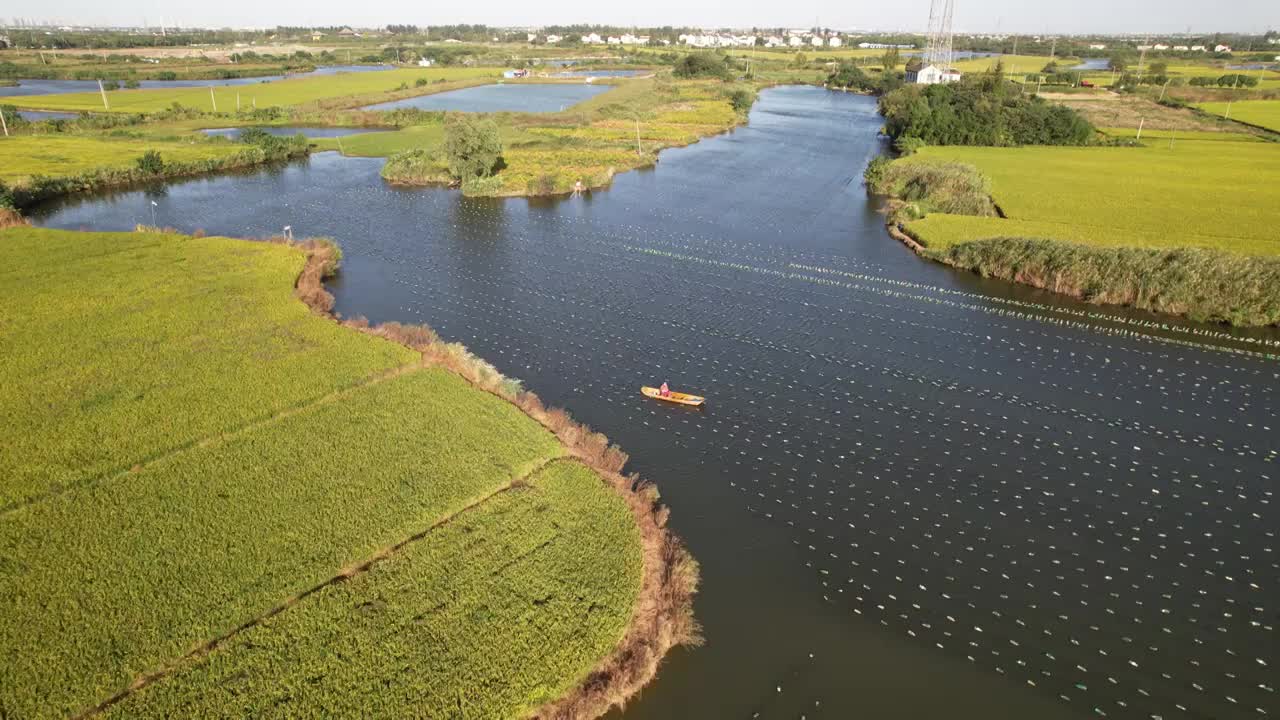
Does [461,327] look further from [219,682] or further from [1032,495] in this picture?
[1032,495]

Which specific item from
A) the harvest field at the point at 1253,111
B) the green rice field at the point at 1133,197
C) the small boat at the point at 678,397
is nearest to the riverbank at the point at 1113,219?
the green rice field at the point at 1133,197

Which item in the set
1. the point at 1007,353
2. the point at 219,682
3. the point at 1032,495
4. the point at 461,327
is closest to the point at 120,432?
the point at 219,682

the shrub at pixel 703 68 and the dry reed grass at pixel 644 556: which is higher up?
the shrub at pixel 703 68

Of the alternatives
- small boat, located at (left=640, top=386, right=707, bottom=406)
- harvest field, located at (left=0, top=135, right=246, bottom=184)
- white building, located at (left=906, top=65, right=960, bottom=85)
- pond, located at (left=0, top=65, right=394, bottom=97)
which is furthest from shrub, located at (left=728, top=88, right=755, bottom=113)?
small boat, located at (left=640, top=386, right=707, bottom=406)

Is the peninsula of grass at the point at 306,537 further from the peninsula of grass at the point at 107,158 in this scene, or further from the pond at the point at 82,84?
the pond at the point at 82,84

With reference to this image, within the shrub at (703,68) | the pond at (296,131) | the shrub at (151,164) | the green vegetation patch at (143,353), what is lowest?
the green vegetation patch at (143,353)

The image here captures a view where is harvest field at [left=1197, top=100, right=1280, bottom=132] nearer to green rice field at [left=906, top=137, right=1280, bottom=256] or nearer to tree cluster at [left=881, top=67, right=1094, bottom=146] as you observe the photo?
green rice field at [left=906, top=137, right=1280, bottom=256]

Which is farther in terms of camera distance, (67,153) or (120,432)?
(67,153)

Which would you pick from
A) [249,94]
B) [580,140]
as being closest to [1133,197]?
[580,140]
